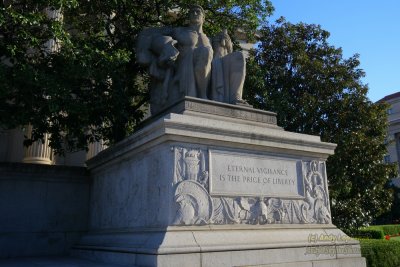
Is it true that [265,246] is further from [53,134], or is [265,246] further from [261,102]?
[261,102]

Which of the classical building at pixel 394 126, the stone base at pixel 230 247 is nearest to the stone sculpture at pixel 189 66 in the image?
the stone base at pixel 230 247

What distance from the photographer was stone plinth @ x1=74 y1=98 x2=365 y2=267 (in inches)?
245

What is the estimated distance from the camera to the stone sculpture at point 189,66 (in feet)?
26.5

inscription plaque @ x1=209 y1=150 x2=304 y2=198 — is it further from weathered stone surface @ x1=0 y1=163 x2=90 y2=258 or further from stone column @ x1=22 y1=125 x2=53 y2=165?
stone column @ x1=22 y1=125 x2=53 y2=165

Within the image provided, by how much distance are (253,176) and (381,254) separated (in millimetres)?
5708

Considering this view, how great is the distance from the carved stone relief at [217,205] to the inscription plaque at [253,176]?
106 mm

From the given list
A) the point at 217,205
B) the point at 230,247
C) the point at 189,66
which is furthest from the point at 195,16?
the point at 230,247

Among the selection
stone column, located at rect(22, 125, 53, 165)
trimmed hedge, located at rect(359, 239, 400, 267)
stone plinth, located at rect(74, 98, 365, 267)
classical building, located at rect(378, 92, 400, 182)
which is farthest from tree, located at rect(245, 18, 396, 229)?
classical building, located at rect(378, 92, 400, 182)

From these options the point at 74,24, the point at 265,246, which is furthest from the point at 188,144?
the point at 74,24

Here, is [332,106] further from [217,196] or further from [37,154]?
[37,154]

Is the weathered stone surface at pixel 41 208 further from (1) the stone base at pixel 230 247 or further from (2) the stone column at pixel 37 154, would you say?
(2) the stone column at pixel 37 154

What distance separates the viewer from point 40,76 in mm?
8891

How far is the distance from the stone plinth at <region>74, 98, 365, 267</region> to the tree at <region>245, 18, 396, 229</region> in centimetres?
607

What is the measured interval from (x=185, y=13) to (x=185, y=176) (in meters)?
7.85
